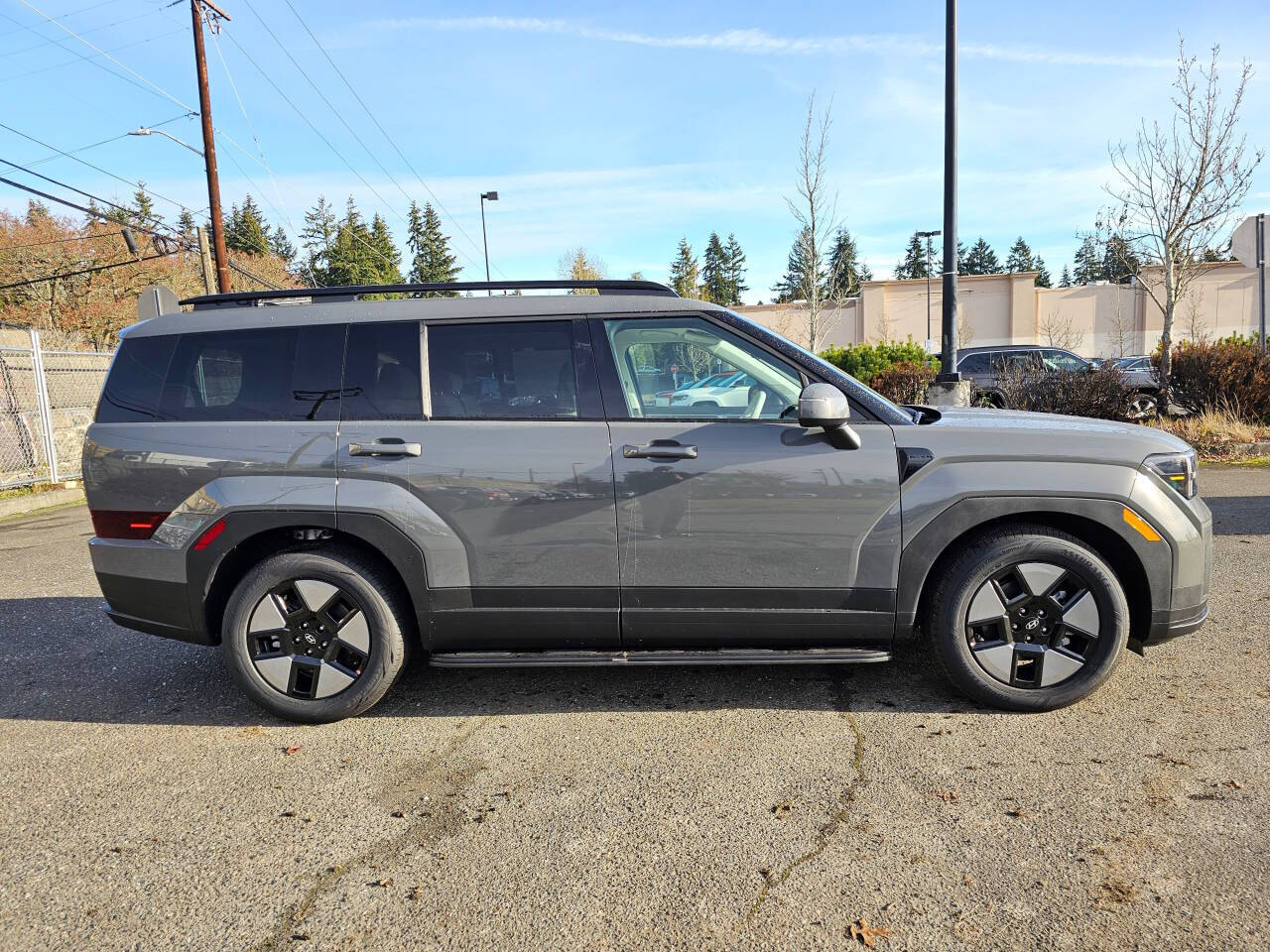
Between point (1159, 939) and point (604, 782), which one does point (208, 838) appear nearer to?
point (604, 782)

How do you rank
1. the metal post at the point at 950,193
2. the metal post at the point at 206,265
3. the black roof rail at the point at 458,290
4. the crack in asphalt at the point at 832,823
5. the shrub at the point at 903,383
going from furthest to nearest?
the metal post at the point at 206,265
the shrub at the point at 903,383
the metal post at the point at 950,193
the black roof rail at the point at 458,290
the crack in asphalt at the point at 832,823

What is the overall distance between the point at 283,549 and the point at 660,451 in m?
1.84

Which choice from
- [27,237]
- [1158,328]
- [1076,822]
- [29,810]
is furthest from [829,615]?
[1158,328]

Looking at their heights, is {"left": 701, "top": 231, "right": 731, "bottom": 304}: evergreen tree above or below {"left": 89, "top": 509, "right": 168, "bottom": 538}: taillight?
above

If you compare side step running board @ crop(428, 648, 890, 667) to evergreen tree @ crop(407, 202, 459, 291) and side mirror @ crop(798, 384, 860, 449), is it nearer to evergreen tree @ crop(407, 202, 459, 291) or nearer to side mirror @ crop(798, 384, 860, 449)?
side mirror @ crop(798, 384, 860, 449)

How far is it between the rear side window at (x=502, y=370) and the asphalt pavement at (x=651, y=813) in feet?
4.74

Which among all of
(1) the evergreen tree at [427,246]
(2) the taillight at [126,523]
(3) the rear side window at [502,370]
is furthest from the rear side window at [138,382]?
(1) the evergreen tree at [427,246]

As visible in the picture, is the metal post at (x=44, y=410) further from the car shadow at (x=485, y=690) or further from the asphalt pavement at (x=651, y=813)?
the asphalt pavement at (x=651, y=813)

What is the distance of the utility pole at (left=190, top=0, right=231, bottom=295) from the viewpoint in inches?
778

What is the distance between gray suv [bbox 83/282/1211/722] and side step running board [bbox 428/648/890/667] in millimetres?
13

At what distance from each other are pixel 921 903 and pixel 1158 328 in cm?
5965

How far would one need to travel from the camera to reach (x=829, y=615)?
351cm

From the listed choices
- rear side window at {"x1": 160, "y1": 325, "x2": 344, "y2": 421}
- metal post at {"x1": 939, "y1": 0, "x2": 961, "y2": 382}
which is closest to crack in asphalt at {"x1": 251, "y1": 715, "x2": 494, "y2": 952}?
rear side window at {"x1": 160, "y1": 325, "x2": 344, "y2": 421}

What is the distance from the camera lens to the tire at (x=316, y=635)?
11.8 feet
